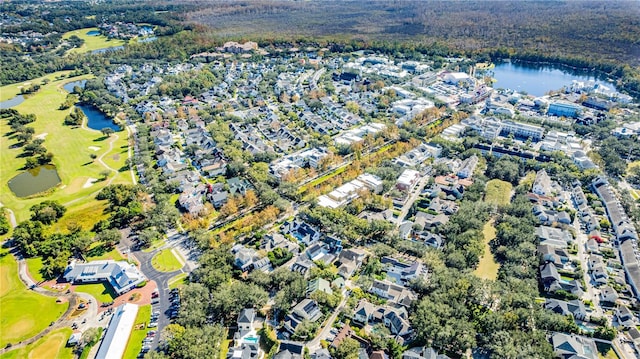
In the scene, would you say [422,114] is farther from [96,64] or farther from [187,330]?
[96,64]

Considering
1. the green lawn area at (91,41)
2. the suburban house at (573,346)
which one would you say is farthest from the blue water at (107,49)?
the suburban house at (573,346)

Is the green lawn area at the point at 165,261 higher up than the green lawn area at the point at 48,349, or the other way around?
the green lawn area at the point at 165,261

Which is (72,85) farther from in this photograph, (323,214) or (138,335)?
(138,335)

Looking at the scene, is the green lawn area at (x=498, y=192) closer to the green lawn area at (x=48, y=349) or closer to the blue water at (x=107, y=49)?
the green lawn area at (x=48, y=349)

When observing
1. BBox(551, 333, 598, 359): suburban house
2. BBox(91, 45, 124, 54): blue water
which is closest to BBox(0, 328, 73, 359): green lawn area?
BBox(551, 333, 598, 359): suburban house

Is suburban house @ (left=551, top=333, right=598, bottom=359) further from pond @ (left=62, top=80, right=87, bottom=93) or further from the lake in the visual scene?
pond @ (left=62, top=80, right=87, bottom=93)

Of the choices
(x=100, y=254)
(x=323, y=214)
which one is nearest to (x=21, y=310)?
(x=100, y=254)
